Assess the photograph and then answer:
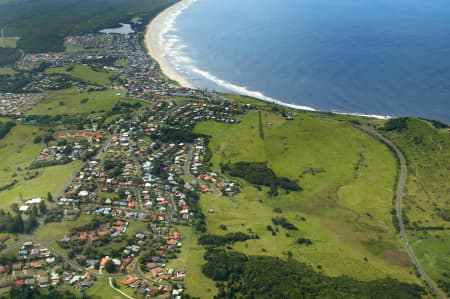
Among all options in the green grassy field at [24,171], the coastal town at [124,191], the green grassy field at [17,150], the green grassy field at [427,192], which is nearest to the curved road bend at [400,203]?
the green grassy field at [427,192]

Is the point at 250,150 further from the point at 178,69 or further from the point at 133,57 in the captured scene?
the point at 133,57

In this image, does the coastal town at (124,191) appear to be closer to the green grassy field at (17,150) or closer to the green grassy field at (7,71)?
the green grassy field at (17,150)

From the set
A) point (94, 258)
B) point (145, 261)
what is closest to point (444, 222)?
point (145, 261)

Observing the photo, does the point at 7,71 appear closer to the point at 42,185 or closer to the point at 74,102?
the point at 74,102

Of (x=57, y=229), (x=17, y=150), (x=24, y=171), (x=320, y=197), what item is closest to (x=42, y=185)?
(x=24, y=171)

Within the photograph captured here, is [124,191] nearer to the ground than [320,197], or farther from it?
farther from it

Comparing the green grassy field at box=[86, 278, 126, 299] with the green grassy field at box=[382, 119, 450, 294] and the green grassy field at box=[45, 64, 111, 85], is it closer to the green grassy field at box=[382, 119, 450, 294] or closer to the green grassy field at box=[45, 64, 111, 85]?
the green grassy field at box=[382, 119, 450, 294]

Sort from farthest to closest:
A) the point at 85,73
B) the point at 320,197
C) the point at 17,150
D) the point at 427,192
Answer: the point at 85,73 → the point at 17,150 → the point at 427,192 → the point at 320,197
